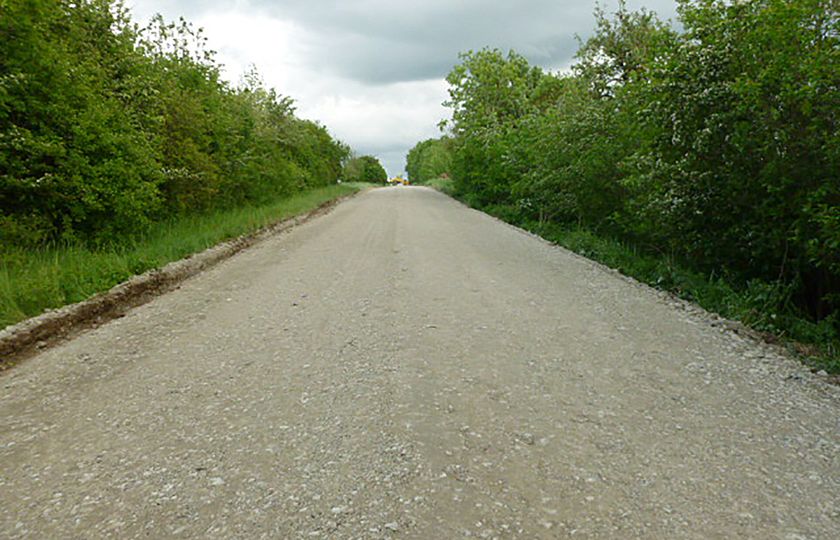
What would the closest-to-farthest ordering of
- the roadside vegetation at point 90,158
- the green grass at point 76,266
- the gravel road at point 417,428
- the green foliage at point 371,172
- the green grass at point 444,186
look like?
1. the gravel road at point 417,428
2. the green grass at point 76,266
3. the roadside vegetation at point 90,158
4. the green grass at point 444,186
5. the green foliage at point 371,172

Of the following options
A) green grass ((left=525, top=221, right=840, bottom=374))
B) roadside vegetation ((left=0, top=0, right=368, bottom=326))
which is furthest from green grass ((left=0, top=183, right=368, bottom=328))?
green grass ((left=525, top=221, right=840, bottom=374))

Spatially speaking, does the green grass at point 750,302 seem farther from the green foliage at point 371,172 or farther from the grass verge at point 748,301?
the green foliage at point 371,172

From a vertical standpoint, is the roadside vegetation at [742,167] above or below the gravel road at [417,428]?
above

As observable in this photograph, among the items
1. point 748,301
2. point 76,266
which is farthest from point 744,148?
point 76,266

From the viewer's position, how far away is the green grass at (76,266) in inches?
213

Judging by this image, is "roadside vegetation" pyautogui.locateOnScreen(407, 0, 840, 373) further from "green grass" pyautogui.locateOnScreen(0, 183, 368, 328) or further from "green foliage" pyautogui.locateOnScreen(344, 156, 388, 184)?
"green foliage" pyautogui.locateOnScreen(344, 156, 388, 184)

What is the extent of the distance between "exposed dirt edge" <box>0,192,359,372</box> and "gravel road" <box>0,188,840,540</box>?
268 mm

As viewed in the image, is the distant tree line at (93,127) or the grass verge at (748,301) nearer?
the grass verge at (748,301)

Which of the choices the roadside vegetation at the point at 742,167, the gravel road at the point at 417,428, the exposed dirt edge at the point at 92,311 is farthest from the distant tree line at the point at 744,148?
the exposed dirt edge at the point at 92,311

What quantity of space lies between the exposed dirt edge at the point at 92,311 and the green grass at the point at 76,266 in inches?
5.5

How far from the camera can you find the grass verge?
4.71 metres

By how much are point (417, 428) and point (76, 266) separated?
18.6 feet

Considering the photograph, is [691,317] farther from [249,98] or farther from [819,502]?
[249,98]

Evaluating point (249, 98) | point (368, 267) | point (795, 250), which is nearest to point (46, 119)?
point (368, 267)
